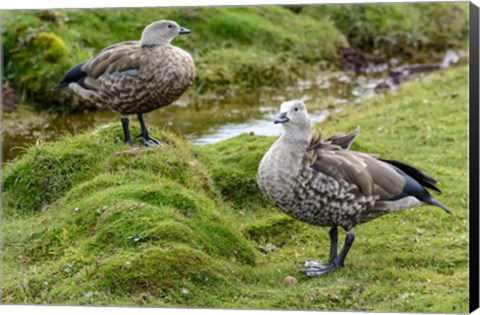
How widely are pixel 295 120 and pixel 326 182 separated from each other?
0.56 m

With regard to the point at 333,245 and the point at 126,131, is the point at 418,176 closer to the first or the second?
the point at 333,245

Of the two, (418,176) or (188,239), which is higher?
(418,176)

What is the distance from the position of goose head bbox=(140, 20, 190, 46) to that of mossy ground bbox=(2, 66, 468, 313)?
1.05 metres

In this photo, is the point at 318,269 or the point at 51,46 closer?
the point at 318,269

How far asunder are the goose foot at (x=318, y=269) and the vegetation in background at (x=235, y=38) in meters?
7.21

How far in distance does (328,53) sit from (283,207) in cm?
996

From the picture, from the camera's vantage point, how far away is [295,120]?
23.4ft

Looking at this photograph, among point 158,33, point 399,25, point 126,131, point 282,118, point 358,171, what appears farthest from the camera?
point 399,25

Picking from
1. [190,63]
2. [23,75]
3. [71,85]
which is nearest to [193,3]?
[190,63]

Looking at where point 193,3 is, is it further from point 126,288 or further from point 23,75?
point 23,75

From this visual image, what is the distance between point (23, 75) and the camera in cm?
1408

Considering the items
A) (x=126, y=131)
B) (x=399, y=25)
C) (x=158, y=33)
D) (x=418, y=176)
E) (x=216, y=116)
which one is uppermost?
(x=158, y=33)

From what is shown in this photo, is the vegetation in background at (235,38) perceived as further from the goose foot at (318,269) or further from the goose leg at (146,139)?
the goose foot at (318,269)

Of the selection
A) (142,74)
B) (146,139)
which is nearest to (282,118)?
(142,74)
